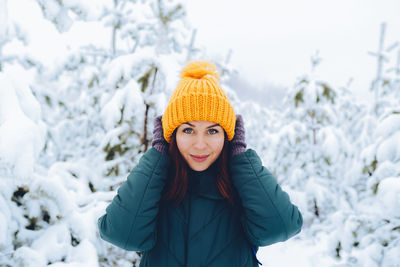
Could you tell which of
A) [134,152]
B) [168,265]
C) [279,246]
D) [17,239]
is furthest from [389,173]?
[279,246]

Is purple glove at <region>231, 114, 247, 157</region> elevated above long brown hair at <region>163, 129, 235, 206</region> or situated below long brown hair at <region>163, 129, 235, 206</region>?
above

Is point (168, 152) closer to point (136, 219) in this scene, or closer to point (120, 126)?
point (136, 219)

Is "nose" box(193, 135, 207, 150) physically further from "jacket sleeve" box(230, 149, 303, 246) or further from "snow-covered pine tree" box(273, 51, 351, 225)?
"snow-covered pine tree" box(273, 51, 351, 225)

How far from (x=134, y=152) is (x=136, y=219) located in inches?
98.3

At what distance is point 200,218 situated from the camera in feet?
5.32

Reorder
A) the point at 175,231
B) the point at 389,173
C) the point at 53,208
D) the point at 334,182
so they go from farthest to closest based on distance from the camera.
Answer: the point at 334,182, the point at 389,173, the point at 53,208, the point at 175,231

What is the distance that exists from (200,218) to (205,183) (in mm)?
240

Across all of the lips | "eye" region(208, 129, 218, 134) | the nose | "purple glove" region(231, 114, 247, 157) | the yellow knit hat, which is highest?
the yellow knit hat

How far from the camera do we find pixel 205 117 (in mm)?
1629

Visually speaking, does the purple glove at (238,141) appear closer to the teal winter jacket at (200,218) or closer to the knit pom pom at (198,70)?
the teal winter jacket at (200,218)

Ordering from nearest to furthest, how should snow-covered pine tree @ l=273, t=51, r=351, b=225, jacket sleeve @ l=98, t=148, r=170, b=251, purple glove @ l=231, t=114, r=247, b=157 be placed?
jacket sleeve @ l=98, t=148, r=170, b=251 < purple glove @ l=231, t=114, r=247, b=157 < snow-covered pine tree @ l=273, t=51, r=351, b=225

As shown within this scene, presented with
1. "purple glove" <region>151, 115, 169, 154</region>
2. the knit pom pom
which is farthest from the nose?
the knit pom pom

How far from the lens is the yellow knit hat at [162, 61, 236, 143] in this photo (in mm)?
1629

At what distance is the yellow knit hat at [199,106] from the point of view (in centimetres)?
163
